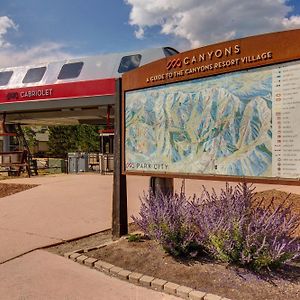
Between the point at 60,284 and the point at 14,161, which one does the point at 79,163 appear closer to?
the point at 14,161

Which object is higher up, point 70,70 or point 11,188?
point 70,70

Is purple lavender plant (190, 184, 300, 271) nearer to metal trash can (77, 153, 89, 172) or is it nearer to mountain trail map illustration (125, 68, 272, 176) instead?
mountain trail map illustration (125, 68, 272, 176)

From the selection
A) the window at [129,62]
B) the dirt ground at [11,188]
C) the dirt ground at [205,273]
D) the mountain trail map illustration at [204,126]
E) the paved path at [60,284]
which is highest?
the window at [129,62]

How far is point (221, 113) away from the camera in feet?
15.2

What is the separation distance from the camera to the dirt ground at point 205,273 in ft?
12.4

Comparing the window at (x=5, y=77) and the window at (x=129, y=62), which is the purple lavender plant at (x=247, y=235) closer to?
the window at (x=129, y=62)

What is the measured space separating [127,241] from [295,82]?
304cm

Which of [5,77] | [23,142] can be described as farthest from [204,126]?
[23,142]

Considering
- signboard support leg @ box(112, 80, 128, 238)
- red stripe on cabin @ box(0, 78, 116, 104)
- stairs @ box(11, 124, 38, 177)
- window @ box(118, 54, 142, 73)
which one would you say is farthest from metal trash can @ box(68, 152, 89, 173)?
signboard support leg @ box(112, 80, 128, 238)

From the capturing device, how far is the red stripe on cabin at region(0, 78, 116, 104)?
49.7ft

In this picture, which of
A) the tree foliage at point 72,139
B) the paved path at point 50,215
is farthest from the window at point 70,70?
the tree foliage at point 72,139

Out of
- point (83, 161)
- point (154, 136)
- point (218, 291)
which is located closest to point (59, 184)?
point (83, 161)

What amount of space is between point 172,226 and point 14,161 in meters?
13.4

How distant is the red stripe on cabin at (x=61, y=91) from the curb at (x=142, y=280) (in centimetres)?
1035
